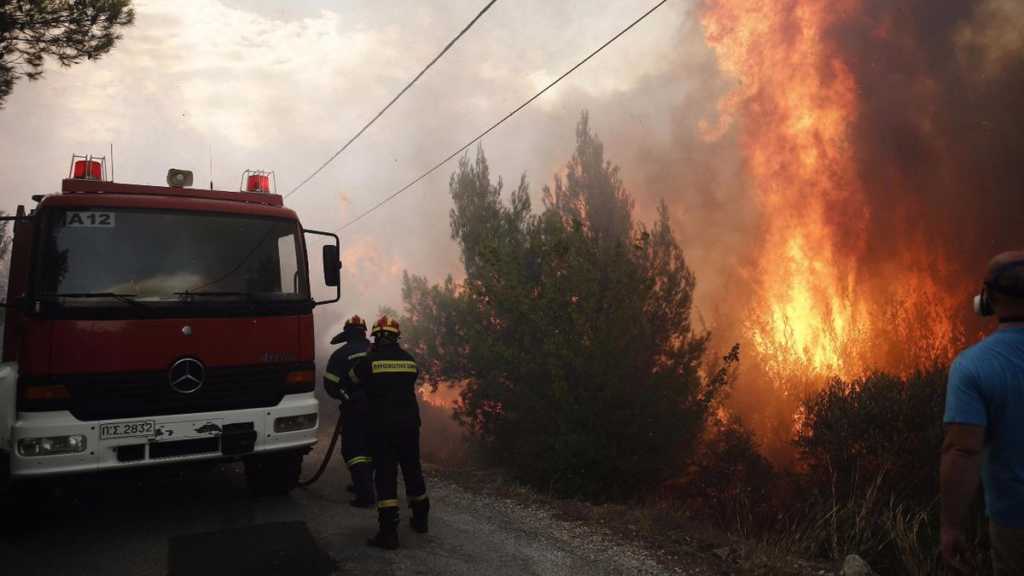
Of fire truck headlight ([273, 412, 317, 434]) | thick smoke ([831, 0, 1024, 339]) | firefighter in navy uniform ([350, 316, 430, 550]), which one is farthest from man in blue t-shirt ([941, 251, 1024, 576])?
thick smoke ([831, 0, 1024, 339])

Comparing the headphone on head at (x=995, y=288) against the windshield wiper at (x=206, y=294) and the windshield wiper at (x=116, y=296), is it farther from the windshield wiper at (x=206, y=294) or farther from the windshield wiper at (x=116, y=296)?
the windshield wiper at (x=116, y=296)

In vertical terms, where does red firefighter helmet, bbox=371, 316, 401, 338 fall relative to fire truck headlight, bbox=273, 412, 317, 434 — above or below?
above

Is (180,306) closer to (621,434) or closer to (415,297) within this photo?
(621,434)

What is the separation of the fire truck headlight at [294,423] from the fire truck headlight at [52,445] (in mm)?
1337

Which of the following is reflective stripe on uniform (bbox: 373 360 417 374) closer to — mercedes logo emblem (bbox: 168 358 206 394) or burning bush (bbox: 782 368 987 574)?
mercedes logo emblem (bbox: 168 358 206 394)

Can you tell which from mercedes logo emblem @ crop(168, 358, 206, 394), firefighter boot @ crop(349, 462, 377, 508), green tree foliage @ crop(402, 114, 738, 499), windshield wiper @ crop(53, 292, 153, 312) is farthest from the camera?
green tree foliage @ crop(402, 114, 738, 499)

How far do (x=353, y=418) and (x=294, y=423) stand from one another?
Result: 0.80 meters

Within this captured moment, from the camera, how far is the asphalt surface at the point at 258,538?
4.58 m

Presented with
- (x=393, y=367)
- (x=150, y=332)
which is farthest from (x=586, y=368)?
(x=150, y=332)

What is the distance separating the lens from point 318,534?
5242mm

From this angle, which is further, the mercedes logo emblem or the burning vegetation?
the burning vegetation

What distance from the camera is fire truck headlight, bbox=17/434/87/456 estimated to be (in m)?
4.58

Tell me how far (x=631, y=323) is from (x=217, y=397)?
6.31 metres

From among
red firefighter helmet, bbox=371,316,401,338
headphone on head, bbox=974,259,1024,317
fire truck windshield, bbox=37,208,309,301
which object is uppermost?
fire truck windshield, bbox=37,208,309,301
